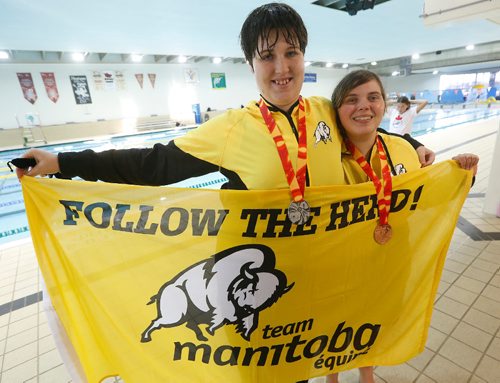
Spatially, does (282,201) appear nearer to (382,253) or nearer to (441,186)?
(382,253)

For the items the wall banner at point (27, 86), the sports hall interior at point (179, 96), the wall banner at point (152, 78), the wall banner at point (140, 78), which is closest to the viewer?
the sports hall interior at point (179, 96)

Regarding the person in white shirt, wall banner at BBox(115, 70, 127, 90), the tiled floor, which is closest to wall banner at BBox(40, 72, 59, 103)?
wall banner at BBox(115, 70, 127, 90)

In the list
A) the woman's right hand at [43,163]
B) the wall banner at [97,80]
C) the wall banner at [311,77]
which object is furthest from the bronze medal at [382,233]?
the wall banner at [311,77]

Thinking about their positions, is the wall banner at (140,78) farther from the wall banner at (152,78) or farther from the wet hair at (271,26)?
the wet hair at (271,26)

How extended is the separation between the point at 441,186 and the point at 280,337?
1.09 metres

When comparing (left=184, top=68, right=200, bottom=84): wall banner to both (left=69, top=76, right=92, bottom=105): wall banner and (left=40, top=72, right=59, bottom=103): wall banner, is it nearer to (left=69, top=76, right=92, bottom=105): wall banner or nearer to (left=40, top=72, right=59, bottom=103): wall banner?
(left=69, top=76, right=92, bottom=105): wall banner

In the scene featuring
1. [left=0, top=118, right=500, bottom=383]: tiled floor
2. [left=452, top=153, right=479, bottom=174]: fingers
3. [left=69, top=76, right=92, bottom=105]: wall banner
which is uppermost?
[left=69, top=76, right=92, bottom=105]: wall banner

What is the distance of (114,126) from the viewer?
1350 centimetres

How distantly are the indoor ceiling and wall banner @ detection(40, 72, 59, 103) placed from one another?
1.91ft

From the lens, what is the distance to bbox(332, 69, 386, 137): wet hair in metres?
1.21

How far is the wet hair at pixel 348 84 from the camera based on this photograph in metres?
1.21

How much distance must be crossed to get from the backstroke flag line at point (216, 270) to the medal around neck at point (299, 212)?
0.11 feet

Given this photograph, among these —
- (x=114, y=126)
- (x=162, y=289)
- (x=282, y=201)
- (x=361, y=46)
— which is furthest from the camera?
(x=114, y=126)

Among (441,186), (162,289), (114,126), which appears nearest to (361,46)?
(114,126)
